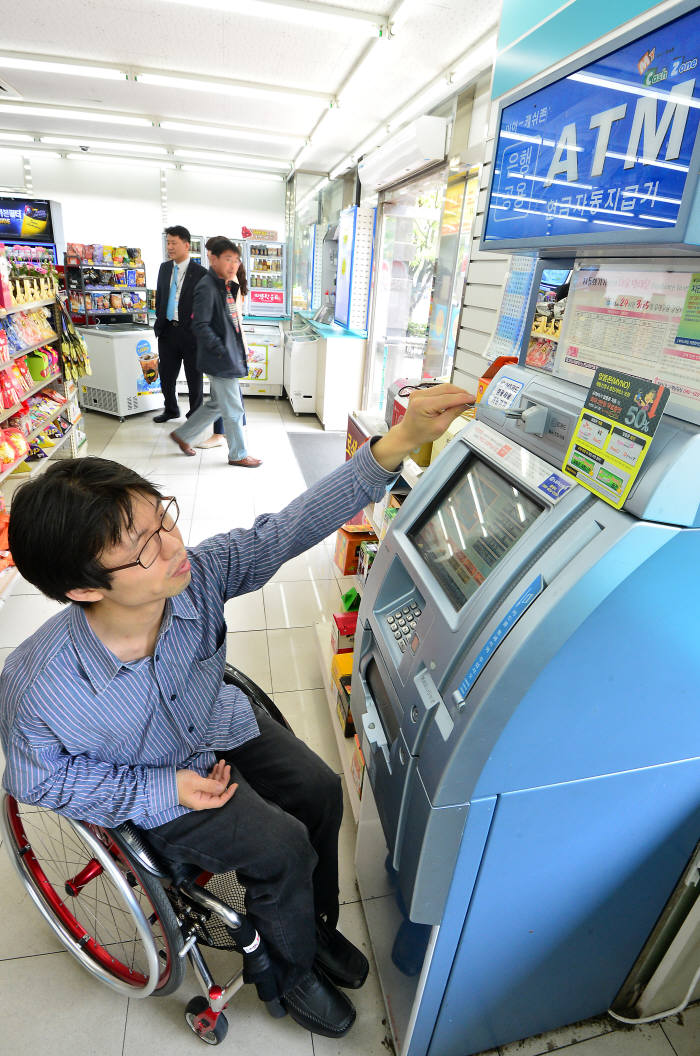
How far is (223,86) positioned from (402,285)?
2293mm

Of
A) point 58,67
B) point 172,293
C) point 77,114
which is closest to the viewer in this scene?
point 58,67

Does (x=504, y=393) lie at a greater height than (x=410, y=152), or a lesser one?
lesser

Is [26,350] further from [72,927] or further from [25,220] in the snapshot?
[72,927]

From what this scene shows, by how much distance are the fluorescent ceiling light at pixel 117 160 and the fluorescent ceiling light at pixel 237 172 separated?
0.37 meters

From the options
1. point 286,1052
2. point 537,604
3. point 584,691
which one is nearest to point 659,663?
point 584,691

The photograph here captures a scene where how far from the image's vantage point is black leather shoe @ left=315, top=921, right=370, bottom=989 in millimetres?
1537

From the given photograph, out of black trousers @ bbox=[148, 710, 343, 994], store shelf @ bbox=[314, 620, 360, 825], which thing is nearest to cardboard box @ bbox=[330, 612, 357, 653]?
store shelf @ bbox=[314, 620, 360, 825]

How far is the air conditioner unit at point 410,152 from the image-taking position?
3.56 metres

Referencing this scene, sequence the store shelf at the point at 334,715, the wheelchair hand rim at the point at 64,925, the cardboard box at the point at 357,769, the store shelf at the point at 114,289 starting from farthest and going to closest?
the store shelf at the point at 114,289
the store shelf at the point at 334,715
the cardboard box at the point at 357,769
the wheelchair hand rim at the point at 64,925

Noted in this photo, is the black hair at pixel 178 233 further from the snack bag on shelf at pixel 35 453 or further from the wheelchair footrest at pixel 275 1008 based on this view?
the wheelchair footrest at pixel 275 1008

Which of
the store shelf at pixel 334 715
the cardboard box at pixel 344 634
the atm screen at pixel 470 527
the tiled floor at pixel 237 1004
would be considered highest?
the atm screen at pixel 470 527

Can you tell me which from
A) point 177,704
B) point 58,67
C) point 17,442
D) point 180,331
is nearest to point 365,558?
point 177,704

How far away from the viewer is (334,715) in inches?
95.5

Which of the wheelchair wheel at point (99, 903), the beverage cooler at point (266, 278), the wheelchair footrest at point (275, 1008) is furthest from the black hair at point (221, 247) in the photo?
the wheelchair footrest at point (275, 1008)
